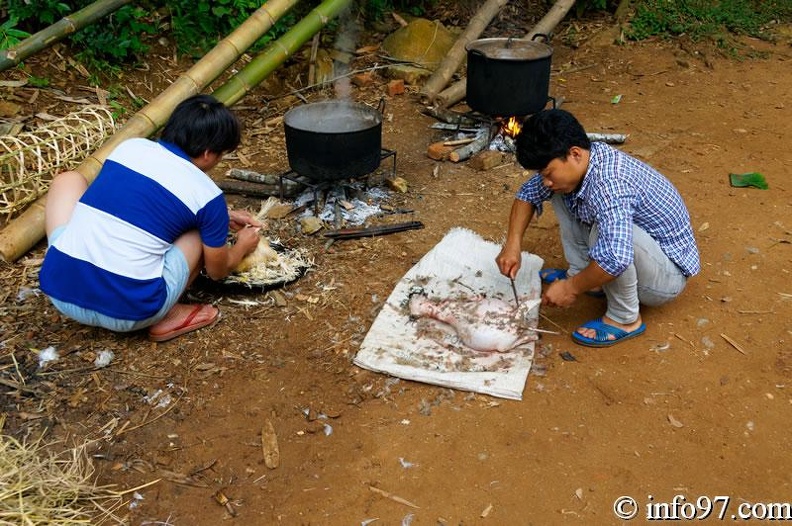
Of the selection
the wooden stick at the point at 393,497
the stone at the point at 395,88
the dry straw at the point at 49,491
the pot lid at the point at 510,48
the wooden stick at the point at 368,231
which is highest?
the pot lid at the point at 510,48

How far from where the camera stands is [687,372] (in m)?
3.41

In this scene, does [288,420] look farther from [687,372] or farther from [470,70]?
[470,70]

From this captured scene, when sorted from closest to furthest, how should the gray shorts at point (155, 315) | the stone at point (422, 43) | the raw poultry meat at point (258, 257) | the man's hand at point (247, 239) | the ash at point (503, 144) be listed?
the gray shorts at point (155, 315) < the man's hand at point (247, 239) < the raw poultry meat at point (258, 257) < the ash at point (503, 144) < the stone at point (422, 43)

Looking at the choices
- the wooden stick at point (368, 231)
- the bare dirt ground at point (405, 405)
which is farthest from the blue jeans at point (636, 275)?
the wooden stick at point (368, 231)

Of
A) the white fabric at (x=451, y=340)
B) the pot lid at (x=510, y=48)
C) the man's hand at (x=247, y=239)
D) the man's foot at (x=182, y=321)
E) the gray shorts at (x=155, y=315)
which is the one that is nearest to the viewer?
the white fabric at (x=451, y=340)

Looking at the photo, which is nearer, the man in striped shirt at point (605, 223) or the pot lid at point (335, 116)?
the man in striped shirt at point (605, 223)

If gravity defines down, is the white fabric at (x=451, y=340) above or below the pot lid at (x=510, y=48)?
below

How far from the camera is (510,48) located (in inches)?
234

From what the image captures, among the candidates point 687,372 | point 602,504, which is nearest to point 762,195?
point 687,372

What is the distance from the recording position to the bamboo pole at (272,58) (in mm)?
6082

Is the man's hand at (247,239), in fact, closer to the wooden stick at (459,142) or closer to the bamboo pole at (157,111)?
the bamboo pole at (157,111)

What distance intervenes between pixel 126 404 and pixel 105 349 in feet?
1.60

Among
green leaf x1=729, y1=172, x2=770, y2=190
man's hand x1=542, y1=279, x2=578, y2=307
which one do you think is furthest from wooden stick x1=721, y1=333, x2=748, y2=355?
green leaf x1=729, y1=172, x2=770, y2=190

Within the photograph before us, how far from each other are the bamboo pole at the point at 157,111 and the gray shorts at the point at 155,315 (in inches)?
43.4
